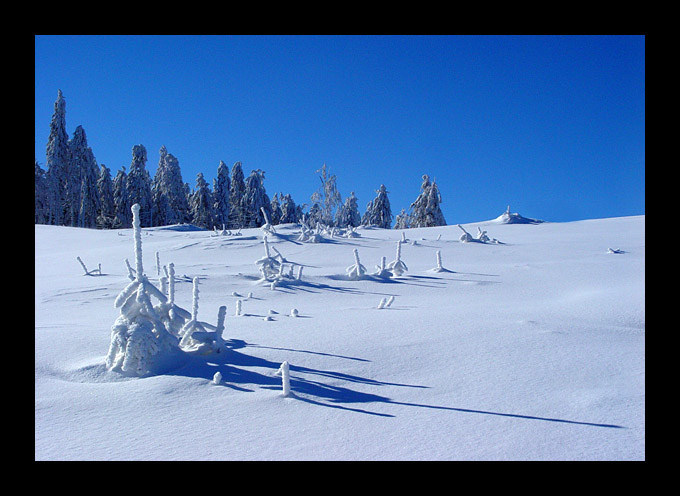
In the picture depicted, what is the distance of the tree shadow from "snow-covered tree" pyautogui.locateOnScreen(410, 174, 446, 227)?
1363 inches

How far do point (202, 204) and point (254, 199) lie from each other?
5301 mm

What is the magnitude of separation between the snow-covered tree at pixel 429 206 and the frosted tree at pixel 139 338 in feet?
115

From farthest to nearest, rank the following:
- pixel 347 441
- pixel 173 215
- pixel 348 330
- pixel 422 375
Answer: pixel 173 215 < pixel 348 330 < pixel 422 375 < pixel 347 441

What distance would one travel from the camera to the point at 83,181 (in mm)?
38312

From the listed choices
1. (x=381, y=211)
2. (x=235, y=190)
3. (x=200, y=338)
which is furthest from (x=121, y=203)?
(x=200, y=338)

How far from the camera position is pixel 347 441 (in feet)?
8.91

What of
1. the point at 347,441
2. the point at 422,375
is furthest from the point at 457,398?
the point at 347,441

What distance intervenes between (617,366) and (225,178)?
47689 mm

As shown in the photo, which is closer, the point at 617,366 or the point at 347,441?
the point at 347,441

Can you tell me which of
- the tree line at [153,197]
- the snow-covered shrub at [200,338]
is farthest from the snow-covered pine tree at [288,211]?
the snow-covered shrub at [200,338]

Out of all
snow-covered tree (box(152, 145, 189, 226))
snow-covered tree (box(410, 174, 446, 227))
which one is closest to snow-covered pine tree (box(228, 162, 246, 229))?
snow-covered tree (box(152, 145, 189, 226))

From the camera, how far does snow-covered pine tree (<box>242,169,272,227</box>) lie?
4819 centimetres
